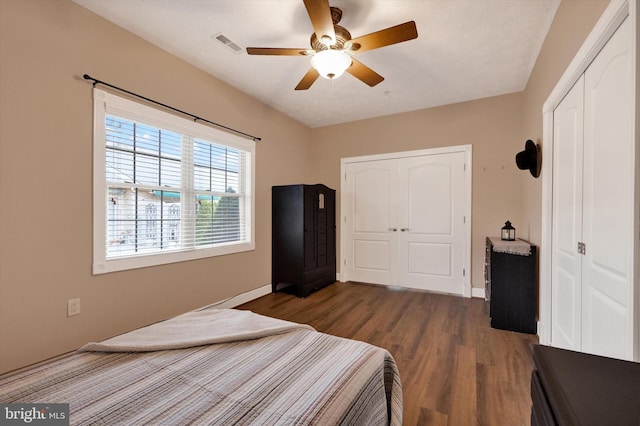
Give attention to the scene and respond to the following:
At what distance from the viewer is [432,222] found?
399cm

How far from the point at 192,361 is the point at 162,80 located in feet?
8.61

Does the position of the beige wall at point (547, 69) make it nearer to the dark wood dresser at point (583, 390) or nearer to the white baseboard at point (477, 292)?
the white baseboard at point (477, 292)

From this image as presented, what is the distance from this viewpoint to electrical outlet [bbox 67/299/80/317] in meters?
2.02

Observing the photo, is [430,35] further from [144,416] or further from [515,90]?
[144,416]

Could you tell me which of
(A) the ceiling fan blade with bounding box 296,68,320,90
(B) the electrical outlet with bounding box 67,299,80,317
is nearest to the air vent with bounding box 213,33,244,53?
(A) the ceiling fan blade with bounding box 296,68,320,90

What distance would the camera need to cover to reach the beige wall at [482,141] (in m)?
3.53

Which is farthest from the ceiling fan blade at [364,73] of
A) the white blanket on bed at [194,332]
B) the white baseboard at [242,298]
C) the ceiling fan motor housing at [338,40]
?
the white baseboard at [242,298]

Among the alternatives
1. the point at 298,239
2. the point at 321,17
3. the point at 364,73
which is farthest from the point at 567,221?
the point at 298,239

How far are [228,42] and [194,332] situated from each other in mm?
2469

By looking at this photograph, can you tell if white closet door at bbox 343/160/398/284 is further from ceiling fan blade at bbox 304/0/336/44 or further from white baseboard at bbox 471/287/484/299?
ceiling fan blade at bbox 304/0/336/44

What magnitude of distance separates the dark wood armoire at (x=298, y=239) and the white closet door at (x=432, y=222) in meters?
1.26

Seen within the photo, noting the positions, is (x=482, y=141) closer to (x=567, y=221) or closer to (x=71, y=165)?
(x=567, y=221)

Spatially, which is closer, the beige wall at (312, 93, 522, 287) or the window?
the window

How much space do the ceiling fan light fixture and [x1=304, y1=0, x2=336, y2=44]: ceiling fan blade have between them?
0.09m
